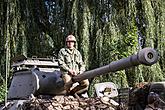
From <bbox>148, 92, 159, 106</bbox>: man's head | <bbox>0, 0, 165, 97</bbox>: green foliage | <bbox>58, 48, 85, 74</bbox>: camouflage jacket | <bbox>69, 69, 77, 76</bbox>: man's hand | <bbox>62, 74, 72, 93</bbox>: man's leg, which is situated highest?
<bbox>0, 0, 165, 97</bbox>: green foliage

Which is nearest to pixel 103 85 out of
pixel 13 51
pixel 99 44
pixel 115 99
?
pixel 115 99

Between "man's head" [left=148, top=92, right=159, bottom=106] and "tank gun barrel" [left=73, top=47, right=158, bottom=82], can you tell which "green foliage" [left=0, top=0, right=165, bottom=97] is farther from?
"man's head" [left=148, top=92, right=159, bottom=106]

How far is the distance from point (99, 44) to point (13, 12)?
2497mm

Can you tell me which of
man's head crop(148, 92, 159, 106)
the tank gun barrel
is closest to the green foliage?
the tank gun barrel

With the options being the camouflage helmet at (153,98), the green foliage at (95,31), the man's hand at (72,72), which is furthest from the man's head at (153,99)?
the green foliage at (95,31)

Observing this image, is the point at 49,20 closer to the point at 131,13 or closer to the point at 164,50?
the point at 131,13

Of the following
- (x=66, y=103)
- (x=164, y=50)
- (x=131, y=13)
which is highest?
(x=131, y=13)

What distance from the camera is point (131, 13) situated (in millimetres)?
12516

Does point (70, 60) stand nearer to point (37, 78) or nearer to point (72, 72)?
point (72, 72)

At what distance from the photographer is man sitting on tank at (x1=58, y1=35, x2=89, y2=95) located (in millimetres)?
7703

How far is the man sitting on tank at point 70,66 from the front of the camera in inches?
303

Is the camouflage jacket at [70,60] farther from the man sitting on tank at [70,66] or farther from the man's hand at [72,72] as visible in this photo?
the man's hand at [72,72]

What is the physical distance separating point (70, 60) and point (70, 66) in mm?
102

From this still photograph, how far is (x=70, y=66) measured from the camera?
312 inches
